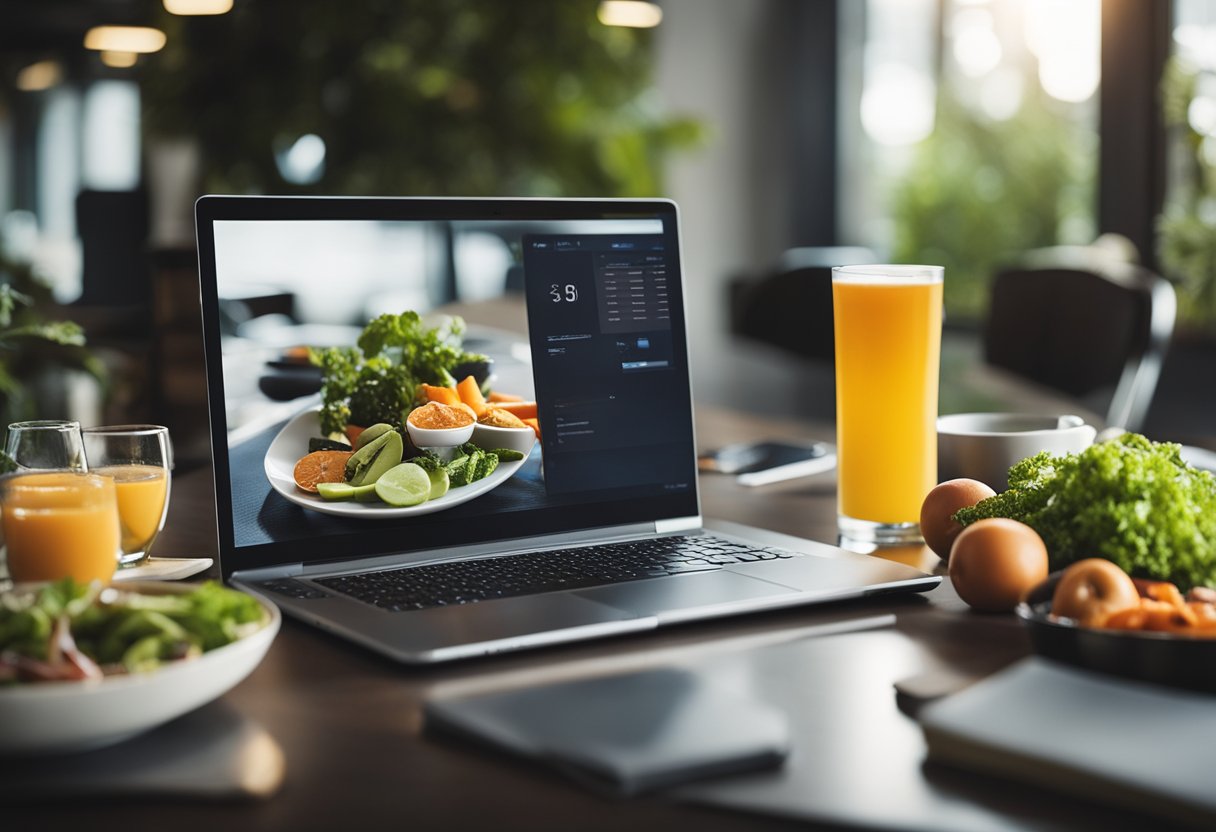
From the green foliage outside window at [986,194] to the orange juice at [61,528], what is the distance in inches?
140

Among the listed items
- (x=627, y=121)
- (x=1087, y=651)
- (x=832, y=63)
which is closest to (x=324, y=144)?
(x=627, y=121)

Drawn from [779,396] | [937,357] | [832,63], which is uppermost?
[832,63]

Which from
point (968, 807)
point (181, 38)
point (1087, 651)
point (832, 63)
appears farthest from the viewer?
point (832, 63)

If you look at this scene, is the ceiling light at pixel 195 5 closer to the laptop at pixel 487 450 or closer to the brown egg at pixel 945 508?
the laptop at pixel 487 450

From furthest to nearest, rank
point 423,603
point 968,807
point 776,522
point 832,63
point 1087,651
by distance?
point 832,63, point 776,522, point 423,603, point 1087,651, point 968,807

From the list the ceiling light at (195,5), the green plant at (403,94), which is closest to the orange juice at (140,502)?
the ceiling light at (195,5)

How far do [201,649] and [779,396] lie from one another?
184 inches

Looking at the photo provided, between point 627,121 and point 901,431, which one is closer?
point 901,431

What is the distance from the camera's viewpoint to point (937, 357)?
1191mm

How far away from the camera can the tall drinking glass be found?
102 cm

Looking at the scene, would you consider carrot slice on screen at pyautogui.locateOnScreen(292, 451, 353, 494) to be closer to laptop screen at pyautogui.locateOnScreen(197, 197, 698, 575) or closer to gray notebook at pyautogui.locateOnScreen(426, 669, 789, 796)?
laptop screen at pyautogui.locateOnScreen(197, 197, 698, 575)

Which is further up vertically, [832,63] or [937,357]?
[832,63]

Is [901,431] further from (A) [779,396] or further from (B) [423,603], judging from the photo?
(A) [779,396]

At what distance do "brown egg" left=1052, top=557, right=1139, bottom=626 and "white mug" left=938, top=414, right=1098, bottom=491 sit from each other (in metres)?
0.39
